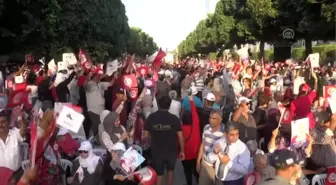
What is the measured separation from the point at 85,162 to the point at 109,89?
201 inches

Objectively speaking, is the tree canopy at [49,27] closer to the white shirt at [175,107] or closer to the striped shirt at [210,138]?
the white shirt at [175,107]

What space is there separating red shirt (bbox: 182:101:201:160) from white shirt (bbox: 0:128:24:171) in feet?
9.49

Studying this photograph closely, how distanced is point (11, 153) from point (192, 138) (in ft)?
10.2

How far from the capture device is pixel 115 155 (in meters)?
6.89

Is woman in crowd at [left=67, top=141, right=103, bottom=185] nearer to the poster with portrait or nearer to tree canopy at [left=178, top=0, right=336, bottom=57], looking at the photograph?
the poster with portrait

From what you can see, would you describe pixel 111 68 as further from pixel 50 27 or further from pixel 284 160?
pixel 50 27

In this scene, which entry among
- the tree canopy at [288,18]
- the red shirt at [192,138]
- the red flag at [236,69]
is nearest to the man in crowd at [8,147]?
the red shirt at [192,138]

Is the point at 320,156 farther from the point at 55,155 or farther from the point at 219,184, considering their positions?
the point at 55,155

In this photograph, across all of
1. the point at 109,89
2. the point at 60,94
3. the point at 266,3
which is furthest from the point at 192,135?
the point at 266,3

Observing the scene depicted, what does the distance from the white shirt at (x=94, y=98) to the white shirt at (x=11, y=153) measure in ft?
15.2

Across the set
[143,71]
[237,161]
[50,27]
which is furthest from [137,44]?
[237,161]

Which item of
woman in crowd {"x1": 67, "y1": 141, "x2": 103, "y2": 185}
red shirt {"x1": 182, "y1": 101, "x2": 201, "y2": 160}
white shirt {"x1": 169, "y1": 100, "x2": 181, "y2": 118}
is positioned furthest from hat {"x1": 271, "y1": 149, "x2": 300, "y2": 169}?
white shirt {"x1": 169, "y1": 100, "x2": 181, "y2": 118}

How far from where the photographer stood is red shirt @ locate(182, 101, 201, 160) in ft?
28.7

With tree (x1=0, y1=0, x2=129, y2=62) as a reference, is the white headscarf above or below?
below
